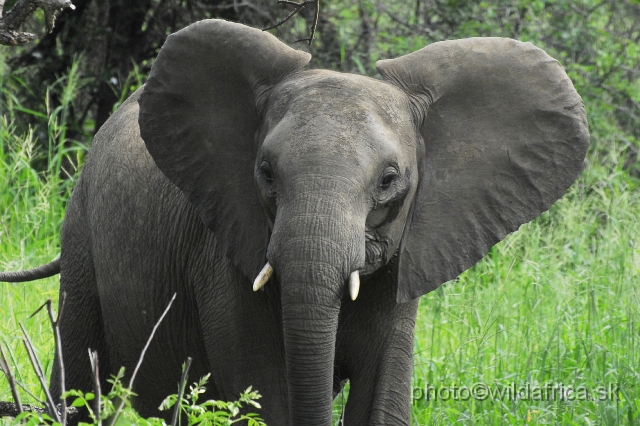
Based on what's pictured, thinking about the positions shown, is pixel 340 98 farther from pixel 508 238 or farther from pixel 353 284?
pixel 508 238

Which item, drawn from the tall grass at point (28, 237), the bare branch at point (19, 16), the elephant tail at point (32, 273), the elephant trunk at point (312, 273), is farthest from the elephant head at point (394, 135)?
the tall grass at point (28, 237)

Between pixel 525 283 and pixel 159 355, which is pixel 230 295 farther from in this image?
pixel 525 283

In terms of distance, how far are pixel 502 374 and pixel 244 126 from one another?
6.16 feet

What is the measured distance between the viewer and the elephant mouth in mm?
3287

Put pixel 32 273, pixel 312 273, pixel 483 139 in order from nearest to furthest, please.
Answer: pixel 312 273 → pixel 483 139 → pixel 32 273

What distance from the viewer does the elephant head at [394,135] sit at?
10.8 feet

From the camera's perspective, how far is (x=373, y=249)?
3.31 meters

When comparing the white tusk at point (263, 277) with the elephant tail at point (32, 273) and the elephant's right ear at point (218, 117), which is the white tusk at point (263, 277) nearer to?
the elephant's right ear at point (218, 117)

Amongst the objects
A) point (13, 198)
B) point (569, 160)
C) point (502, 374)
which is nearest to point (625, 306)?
point (502, 374)

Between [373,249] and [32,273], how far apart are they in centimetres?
213

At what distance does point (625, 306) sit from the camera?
17.4 ft

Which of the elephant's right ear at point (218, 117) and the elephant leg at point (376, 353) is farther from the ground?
the elephant's right ear at point (218, 117)

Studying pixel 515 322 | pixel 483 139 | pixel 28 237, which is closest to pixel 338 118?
pixel 483 139

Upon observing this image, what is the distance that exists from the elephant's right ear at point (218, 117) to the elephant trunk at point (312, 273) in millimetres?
510
